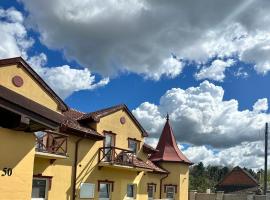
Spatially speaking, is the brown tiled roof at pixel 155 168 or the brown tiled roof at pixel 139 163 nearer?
the brown tiled roof at pixel 139 163

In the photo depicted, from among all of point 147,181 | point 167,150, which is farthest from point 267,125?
point 147,181

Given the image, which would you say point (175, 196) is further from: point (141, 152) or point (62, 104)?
point (62, 104)

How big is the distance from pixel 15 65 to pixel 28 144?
26.4 feet

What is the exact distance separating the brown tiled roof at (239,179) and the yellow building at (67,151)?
136 feet

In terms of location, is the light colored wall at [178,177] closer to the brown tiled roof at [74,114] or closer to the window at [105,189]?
the window at [105,189]

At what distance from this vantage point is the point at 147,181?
28.3 m

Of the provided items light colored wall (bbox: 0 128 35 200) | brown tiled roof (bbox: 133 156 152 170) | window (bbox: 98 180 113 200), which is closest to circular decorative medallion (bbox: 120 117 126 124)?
brown tiled roof (bbox: 133 156 152 170)

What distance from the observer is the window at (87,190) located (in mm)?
21609

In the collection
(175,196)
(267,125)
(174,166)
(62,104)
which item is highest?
(267,125)

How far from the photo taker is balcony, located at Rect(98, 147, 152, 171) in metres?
22.7

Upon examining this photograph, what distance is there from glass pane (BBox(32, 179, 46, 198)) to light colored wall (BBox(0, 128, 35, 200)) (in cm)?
799

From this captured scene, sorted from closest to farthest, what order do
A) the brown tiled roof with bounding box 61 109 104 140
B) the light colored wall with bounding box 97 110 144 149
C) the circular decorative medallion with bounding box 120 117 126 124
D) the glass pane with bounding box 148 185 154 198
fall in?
the brown tiled roof with bounding box 61 109 104 140 → the light colored wall with bounding box 97 110 144 149 → the circular decorative medallion with bounding box 120 117 126 124 → the glass pane with bounding box 148 185 154 198

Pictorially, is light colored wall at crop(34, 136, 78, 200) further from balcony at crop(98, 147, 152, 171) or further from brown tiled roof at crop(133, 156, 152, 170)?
brown tiled roof at crop(133, 156, 152, 170)

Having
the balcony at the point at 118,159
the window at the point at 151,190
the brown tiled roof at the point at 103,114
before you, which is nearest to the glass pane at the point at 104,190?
the balcony at the point at 118,159
